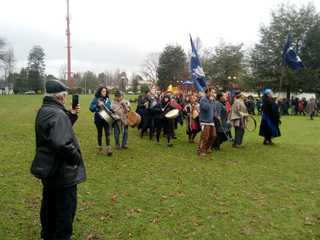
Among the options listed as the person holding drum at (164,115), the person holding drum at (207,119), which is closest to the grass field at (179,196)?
the person holding drum at (207,119)

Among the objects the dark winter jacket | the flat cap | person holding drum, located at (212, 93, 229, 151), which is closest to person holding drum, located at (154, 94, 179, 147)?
person holding drum, located at (212, 93, 229, 151)

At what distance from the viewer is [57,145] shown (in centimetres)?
415

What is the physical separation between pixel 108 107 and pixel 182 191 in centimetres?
428

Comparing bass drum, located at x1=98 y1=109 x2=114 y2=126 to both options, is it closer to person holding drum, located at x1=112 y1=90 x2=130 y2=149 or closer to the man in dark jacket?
person holding drum, located at x1=112 y1=90 x2=130 y2=149

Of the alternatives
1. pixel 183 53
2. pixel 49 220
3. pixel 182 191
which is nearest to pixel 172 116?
pixel 182 191

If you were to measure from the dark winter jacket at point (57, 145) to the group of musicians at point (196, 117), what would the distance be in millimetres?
6351

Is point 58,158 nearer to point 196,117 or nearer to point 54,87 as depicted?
point 54,87

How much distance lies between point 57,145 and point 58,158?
214 millimetres

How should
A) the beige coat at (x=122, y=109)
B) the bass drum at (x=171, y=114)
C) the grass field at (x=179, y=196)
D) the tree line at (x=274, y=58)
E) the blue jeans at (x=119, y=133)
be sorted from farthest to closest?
the tree line at (x=274, y=58)
the bass drum at (x=171, y=114)
the beige coat at (x=122, y=109)
the blue jeans at (x=119, y=133)
the grass field at (x=179, y=196)

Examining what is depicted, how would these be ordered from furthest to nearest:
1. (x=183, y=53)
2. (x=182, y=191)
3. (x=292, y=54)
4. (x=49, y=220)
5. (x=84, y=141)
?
(x=183, y=53)
(x=292, y=54)
(x=84, y=141)
(x=182, y=191)
(x=49, y=220)

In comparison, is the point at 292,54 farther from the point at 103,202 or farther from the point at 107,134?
the point at 103,202

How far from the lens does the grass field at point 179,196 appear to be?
18.7 ft

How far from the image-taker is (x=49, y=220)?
15.3 ft

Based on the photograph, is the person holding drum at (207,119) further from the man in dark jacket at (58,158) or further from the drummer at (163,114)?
the man in dark jacket at (58,158)
